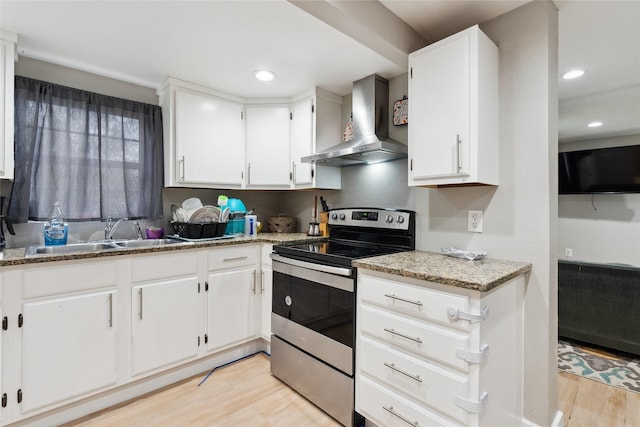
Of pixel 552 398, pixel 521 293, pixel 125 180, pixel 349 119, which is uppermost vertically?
pixel 349 119

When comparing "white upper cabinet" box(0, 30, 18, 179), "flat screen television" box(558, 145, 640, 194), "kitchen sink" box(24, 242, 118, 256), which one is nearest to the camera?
"white upper cabinet" box(0, 30, 18, 179)

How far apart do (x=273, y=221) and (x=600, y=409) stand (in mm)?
2676

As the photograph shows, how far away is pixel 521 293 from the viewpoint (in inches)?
61.6

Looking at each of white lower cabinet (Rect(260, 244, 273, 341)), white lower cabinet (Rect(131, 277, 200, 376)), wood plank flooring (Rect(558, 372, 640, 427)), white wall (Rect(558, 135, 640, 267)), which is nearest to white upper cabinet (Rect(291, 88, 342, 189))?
white lower cabinet (Rect(260, 244, 273, 341))

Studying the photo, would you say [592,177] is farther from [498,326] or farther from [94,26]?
[94,26]

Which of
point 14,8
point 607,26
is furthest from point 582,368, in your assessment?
point 14,8

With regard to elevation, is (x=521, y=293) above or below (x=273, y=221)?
below

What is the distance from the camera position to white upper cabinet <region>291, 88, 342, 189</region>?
2.60 m

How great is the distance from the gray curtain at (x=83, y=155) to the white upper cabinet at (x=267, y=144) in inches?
28.9

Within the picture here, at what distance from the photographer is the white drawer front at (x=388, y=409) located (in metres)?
1.33

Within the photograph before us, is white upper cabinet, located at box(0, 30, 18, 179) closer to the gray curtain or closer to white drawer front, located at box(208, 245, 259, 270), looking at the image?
the gray curtain

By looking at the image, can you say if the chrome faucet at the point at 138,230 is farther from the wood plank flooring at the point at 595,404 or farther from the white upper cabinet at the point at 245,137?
the wood plank flooring at the point at 595,404

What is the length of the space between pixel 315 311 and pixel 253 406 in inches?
26.5

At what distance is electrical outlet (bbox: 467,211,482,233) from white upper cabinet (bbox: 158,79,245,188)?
190 centimetres
